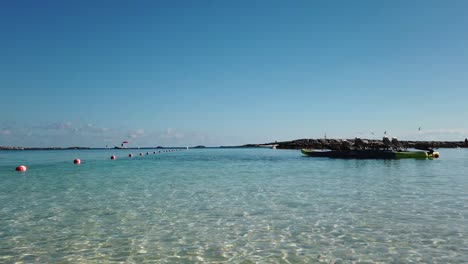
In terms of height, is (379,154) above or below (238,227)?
above

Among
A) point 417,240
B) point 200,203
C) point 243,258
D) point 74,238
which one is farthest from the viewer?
point 200,203

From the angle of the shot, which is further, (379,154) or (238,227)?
(379,154)

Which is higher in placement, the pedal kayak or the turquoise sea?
the pedal kayak

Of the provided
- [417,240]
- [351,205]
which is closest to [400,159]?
[351,205]

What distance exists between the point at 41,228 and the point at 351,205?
13488 millimetres

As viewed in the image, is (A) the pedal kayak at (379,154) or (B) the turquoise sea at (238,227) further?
(A) the pedal kayak at (379,154)

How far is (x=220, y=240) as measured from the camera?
11367mm

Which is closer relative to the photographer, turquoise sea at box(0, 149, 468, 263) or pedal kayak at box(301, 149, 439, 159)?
turquoise sea at box(0, 149, 468, 263)

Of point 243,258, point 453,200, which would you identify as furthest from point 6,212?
point 453,200

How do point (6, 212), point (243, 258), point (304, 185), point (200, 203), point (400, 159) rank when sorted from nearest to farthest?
point (243, 258) < point (6, 212) < point (200, 203) < point (304, 185) < point (400, 159)

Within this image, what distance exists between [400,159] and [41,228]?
62.1m

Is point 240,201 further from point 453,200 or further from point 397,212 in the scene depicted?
point 453,200

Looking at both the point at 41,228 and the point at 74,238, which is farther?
the point at 41,228

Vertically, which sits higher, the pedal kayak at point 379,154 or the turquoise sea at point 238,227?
A: the pedal kayak at point 379,154
